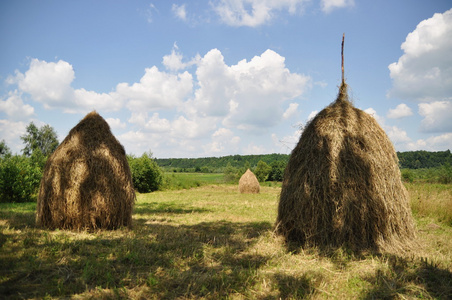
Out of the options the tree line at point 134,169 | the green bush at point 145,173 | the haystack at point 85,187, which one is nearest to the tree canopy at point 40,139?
the tree line at point 134,169

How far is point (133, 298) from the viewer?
385cm

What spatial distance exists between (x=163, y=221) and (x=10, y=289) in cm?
663

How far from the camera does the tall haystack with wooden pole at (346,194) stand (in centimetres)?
606

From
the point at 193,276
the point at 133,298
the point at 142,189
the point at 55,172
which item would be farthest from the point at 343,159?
the point at 142,189

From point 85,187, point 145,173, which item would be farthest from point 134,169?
point 85,187

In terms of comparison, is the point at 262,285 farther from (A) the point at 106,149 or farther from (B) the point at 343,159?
(A) the point at 106,149

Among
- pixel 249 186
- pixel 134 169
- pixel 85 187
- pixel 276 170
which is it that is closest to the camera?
pixel 85 187

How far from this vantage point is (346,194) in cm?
603

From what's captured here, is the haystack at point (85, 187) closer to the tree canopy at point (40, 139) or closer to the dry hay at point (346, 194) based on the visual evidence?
the dry hay at point (346, 194)

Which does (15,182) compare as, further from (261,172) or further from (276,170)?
(276,170)

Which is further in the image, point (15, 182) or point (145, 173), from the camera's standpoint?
point (145, 173)

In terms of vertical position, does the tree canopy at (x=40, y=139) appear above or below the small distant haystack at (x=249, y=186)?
above

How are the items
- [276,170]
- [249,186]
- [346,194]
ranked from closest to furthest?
1. [346,194]
2. [249,186]
3. [276,170]

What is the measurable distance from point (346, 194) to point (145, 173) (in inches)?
1175
